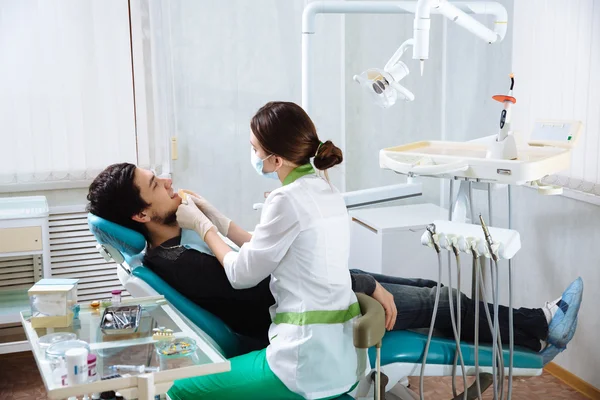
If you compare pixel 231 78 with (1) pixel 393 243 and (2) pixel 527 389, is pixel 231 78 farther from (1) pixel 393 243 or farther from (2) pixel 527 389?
(2) pixel 527 389

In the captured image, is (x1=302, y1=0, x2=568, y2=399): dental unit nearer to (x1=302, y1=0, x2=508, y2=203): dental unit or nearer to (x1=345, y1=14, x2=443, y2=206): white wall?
(x1=302, y1=0, x2=508, y2=203): dental unit

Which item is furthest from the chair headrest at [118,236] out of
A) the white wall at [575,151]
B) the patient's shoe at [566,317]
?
the white wall at [575,151]

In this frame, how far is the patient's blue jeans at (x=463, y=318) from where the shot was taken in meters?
2.28

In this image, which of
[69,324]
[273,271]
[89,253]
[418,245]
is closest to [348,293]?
[273,271]

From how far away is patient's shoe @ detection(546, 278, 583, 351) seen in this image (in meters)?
2.23

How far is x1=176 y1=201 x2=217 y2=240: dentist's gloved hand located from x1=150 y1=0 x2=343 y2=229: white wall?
1.47 meters

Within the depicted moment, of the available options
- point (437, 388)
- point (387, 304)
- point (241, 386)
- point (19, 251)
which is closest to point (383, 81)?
point (387, 304)

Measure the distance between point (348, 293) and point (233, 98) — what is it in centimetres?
195

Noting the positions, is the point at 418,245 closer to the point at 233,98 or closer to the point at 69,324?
the point at 233,98

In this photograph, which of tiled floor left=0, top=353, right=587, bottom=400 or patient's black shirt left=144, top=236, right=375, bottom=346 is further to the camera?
tiled floor left=0, top=353, right=587, bottom=400

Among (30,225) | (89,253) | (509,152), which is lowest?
(89,253)

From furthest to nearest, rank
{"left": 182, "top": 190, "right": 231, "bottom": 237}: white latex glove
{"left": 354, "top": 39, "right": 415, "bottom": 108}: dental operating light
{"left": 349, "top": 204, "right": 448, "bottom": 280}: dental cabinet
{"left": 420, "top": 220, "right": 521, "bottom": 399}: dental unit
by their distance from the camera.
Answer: {"left": 349, "top": 204, "right": 448, "bottom": 280}: dental cabinet, {"left": 354, "top": 39, "right": 415, "bottom": 108}: dental operating light, {"left": 182, "top": 190, "right": 231, "bottom": 237}: white latex glove, {"left": 420, "top": 220, "right": 521, "bottom": 399}: dental unit

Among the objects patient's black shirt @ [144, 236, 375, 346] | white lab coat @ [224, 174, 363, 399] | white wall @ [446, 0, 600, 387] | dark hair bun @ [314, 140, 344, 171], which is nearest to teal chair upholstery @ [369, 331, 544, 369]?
patient's black shirt @ [144, 236, 375, 346]

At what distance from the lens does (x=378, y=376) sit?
2.00m
